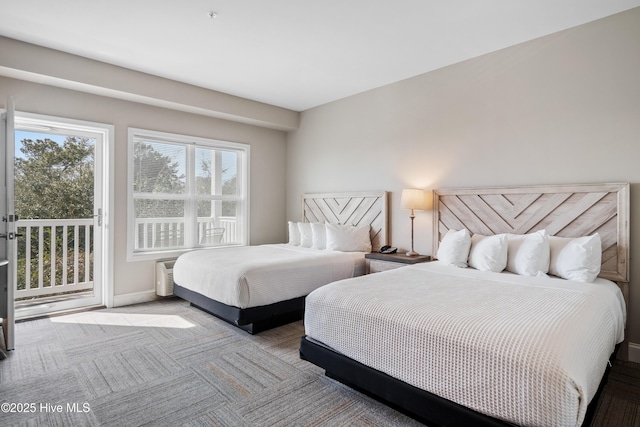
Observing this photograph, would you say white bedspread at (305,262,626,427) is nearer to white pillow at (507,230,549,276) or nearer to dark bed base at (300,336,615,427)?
dark bed base at (300,336,615,427)

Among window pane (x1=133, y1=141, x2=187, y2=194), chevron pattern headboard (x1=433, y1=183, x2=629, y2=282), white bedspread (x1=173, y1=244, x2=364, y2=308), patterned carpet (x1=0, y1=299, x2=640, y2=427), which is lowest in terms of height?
patterned carpet (x1=0, y1=299, x2=640, y2=427)

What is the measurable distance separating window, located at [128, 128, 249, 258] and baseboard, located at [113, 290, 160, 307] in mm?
469

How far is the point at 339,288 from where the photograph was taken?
231 centimetres

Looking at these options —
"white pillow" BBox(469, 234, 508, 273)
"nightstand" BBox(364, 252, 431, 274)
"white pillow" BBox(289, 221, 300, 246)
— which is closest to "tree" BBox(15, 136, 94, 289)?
"white pillow" BBox(289, 221, 300, 246)

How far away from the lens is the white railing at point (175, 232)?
14.2 feet

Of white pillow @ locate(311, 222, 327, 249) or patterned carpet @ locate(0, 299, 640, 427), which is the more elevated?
white pillow @ locate(311, 222, 327, 249)

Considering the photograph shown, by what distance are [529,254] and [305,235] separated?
271 cm

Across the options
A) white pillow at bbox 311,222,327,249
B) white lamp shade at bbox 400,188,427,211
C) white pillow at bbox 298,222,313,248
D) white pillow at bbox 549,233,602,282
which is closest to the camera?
white pillow at bbox 549,233,602,282

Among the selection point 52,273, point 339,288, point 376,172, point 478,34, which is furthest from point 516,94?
point 52,273

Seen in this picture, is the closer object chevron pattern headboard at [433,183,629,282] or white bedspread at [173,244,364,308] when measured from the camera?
chevron pattern headboard at [433,183,629,282]

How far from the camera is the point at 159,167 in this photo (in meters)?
4.47

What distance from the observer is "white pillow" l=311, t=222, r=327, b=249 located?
449 centimetres

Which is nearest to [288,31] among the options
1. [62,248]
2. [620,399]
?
[620,399]

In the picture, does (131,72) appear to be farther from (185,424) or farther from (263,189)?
(185,424)
